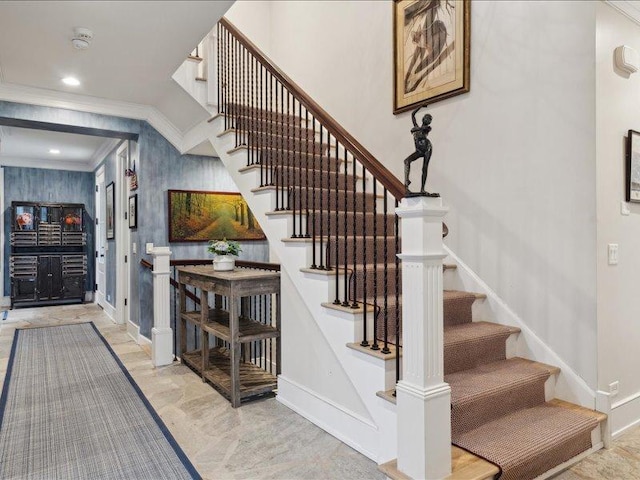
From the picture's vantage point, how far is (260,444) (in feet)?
8.07

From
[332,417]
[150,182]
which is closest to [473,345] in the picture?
[332,417]

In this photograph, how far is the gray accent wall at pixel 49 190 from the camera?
305 inches

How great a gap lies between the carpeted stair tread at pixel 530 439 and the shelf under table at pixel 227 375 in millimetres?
1651

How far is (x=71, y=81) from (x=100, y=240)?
4.40 meters

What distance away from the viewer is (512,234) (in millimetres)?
2818

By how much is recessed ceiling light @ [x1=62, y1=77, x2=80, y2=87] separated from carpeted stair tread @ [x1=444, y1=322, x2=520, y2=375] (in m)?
3.94

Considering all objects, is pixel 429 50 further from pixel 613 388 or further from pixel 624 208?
pixel 613 388

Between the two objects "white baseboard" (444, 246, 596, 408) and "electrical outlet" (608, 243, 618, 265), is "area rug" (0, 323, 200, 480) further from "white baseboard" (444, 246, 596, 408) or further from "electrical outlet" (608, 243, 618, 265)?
"electrical outlet" (608, 243, 618, 265)

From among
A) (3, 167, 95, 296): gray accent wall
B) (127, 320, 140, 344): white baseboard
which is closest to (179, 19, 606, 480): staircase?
(127, 320, 140, 344): white baseboard

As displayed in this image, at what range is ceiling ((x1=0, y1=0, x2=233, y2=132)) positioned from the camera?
8.99 feet

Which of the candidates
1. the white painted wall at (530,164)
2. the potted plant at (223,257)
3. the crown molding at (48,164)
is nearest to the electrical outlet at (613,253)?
the white painted wall at (530,164)

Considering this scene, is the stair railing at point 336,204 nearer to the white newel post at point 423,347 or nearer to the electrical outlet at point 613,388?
the white newel post at point 423,347

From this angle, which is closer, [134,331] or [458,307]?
[458,307]

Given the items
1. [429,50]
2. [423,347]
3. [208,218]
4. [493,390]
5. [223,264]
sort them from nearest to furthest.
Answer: [423,347]
[493,390]
[429,50]
[223,264]
[208,218]
